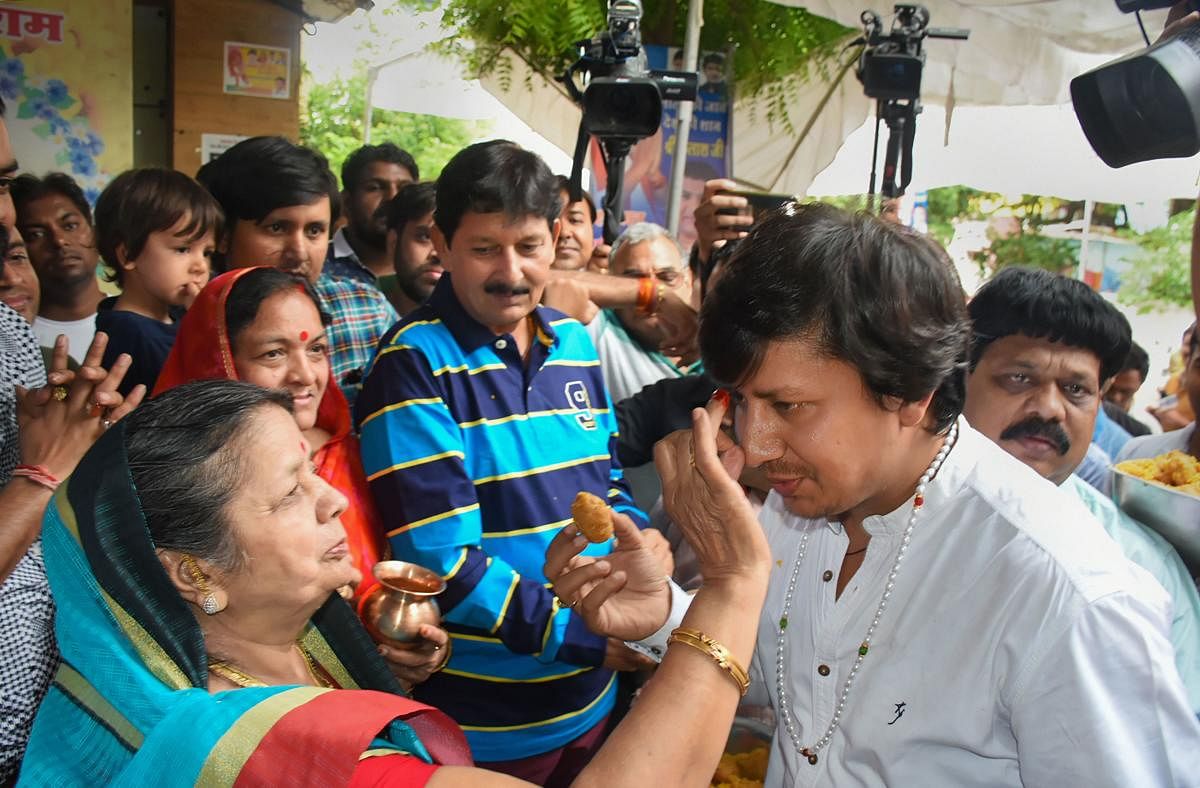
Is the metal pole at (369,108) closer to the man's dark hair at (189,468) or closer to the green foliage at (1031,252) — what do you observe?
the man's dark hair at (189,468)

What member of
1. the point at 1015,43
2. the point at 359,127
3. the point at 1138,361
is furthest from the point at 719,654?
the point at 359,127

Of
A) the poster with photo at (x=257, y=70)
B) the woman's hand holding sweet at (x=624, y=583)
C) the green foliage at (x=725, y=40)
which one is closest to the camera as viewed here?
the woman's hand holding sweet at (x=624, y=583)

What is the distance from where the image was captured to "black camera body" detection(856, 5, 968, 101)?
3146mm

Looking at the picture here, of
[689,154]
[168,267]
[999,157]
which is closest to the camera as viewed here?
[168,267]

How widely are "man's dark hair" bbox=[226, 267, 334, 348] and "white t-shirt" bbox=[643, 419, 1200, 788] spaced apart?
150cm

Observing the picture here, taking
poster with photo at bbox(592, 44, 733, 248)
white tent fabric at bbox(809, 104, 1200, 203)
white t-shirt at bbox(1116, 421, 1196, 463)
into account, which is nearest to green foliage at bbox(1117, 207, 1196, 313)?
white tent fabric at bbox(809, 104, 1200, 203)

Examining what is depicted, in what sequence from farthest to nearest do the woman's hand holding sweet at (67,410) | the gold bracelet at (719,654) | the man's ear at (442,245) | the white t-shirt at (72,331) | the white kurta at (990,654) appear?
1. the white t-shirt at (72,331)
2. the man's ear at (442,245)
3. the woman's hand holding sweet at (67,410)
4. the gold bracelet at (719,654)
5. the white kurta at (990,654)

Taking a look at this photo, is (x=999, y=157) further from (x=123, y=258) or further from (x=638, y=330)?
(x=123, y=258)

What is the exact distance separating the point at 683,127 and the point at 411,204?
4.86 ft

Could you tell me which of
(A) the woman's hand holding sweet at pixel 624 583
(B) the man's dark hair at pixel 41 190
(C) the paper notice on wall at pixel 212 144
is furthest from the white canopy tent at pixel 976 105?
(A) the woman's hand holding sweet at pixel 624 583

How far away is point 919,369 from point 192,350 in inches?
70.1

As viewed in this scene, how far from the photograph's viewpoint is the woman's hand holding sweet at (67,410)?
191cm

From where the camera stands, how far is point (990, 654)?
Result: 1.30 meters

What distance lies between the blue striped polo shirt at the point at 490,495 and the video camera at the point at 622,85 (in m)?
1.11
